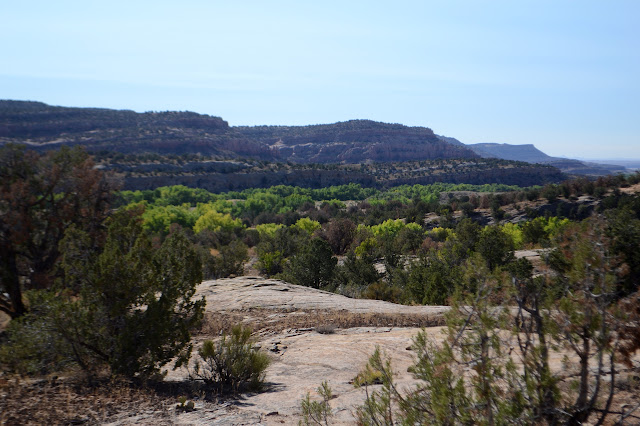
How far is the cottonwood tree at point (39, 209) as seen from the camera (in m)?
8.81

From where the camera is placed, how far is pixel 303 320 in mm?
9781

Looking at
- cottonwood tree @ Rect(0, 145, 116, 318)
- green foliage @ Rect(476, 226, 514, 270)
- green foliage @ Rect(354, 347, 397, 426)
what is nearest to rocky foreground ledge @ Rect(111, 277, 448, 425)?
green foliage @ Rect(354, 347, 397, 426)

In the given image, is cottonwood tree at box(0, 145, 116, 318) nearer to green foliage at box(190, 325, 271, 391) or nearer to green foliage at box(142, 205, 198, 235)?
green foliage at box(190, 325, 271, 391)

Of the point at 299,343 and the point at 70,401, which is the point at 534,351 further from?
the point at 299,343

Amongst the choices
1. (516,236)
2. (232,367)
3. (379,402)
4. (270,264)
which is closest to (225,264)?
(270,264)

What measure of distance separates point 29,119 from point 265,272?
89.9 meters

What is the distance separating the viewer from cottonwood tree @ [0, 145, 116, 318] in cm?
881

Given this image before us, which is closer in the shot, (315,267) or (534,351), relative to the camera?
(534,351)

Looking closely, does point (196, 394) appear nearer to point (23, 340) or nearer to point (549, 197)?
point (23, 340)

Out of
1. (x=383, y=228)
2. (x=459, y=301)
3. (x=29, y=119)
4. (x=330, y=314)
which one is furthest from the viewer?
(x=29, y=119)

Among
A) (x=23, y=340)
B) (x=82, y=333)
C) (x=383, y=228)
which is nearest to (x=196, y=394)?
(x=82, y=333)

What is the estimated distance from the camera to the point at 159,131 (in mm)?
100562

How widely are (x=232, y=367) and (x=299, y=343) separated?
7.66 ft

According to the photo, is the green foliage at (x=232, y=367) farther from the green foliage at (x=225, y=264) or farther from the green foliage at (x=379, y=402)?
the green foliage at (x=225, y=264)
